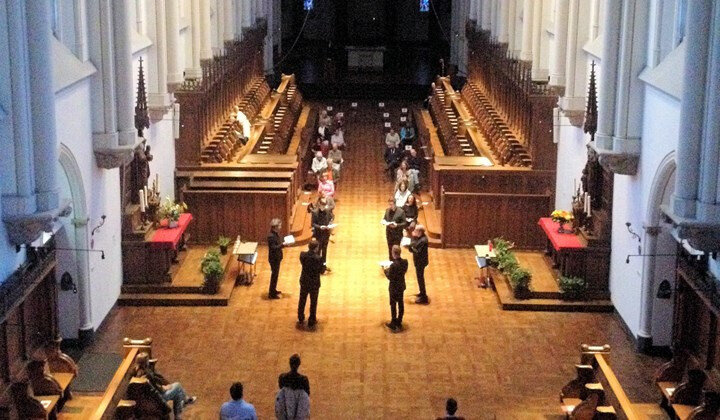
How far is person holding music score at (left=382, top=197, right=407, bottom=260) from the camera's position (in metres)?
20.1

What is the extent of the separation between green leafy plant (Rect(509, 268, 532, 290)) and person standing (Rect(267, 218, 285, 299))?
3.78 meters

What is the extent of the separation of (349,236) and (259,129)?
6.55 metres

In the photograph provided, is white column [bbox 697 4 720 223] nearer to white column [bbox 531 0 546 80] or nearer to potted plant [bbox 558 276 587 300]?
potted plant [bbox 558 276 587 300]

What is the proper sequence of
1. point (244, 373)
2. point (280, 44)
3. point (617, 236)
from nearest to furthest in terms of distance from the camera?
point (244, 373) → point (617, 236) → point (280, 44)

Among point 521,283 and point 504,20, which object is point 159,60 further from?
point 504,20

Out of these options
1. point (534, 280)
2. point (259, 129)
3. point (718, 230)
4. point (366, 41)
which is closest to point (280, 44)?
point (366, 41)

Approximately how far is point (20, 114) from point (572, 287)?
9419 mm

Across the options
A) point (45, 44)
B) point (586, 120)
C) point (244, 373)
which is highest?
point (45, 44)

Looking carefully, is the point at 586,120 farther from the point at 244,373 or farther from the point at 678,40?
the point at 244,373

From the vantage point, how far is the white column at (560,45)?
21.9 metres

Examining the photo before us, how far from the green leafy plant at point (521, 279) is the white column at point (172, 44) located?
25.7ft

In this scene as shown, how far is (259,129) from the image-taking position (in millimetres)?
28547

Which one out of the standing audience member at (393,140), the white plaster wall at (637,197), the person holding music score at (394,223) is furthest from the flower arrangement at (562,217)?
the standing audience member at (393,140)

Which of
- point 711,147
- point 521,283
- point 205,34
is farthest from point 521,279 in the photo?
point 205,34
